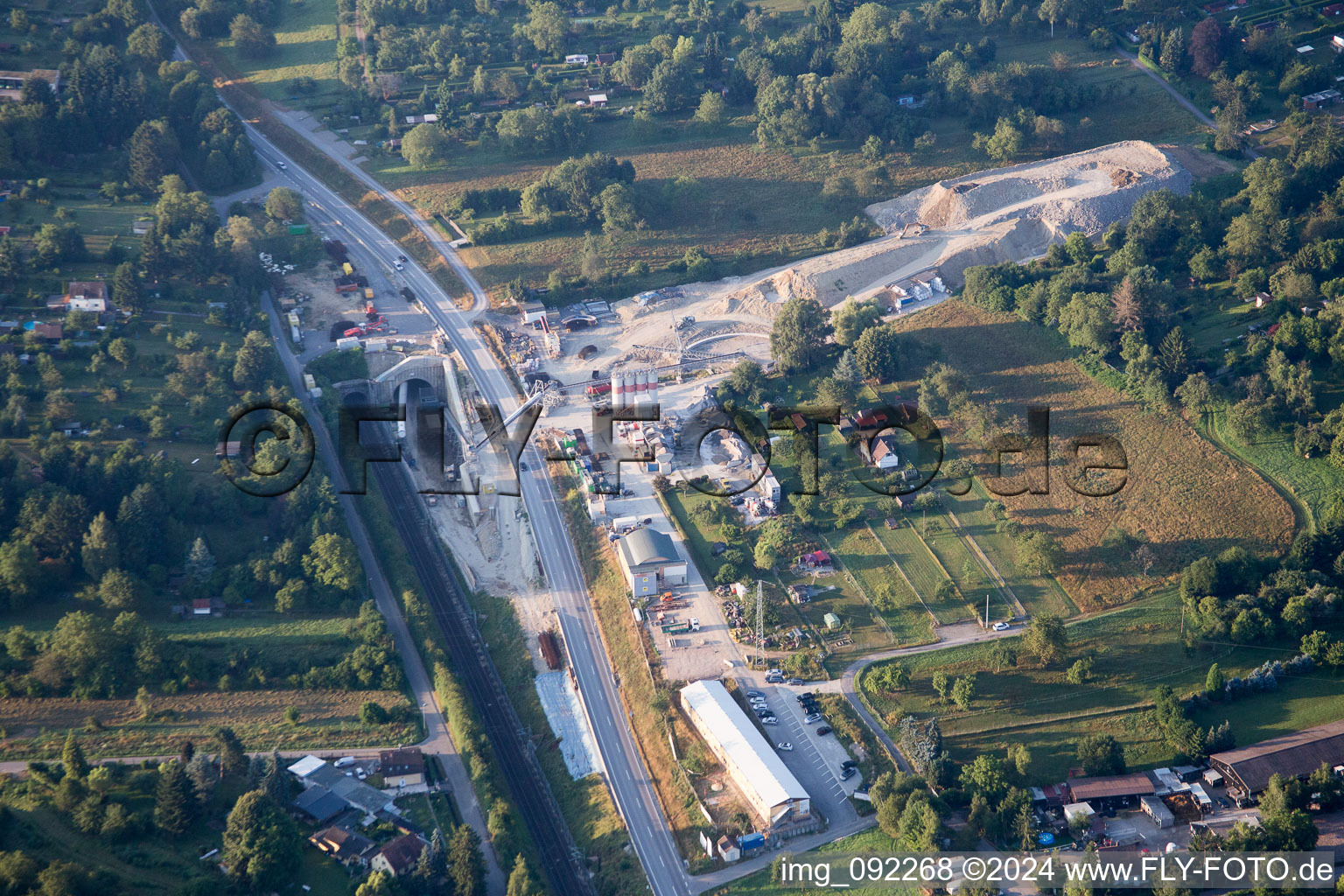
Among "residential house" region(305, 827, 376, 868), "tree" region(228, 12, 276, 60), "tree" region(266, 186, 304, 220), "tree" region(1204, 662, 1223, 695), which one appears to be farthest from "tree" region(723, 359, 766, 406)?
"tree" region(228, 12, 276, 60)

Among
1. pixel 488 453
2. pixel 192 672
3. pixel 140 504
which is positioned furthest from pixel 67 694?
pixel 488 453

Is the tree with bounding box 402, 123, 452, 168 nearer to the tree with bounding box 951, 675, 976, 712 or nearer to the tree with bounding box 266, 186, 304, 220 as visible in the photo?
the tree with bounding box 266, 186, 304, 220

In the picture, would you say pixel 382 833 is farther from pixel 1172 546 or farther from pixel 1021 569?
pixel 1172 546

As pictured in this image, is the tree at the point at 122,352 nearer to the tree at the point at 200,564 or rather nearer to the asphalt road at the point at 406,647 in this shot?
the asphalt road at the point at 406,647

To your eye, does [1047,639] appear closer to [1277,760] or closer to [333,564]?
[1277,760]

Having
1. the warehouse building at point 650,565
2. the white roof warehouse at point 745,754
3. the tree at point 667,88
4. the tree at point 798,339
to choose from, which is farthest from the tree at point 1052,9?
the white roof warehouse at point 745,754

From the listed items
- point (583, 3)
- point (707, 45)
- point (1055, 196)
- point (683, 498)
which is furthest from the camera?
point (583, 3)

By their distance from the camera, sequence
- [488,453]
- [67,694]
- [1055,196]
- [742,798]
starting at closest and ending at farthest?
[742,798] < [67,694] < [488,453] < [1055,196]
